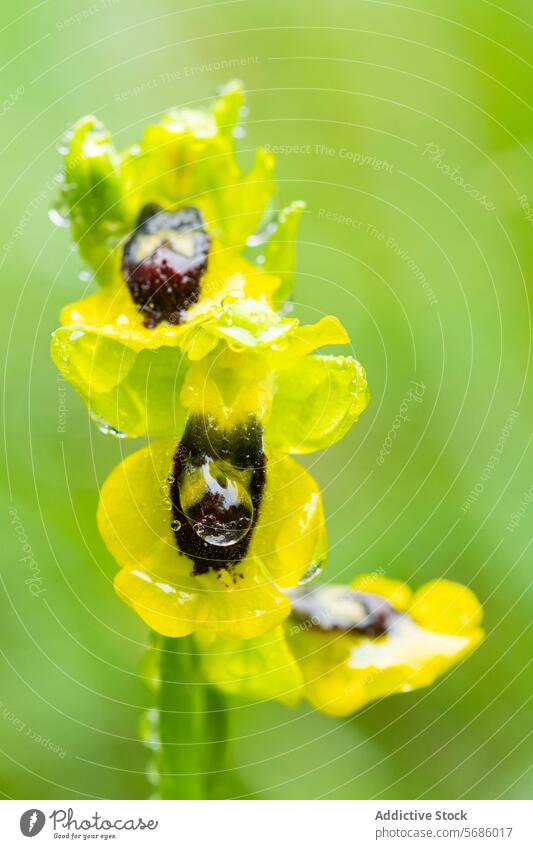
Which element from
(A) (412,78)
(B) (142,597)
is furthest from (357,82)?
(B) (142,597)

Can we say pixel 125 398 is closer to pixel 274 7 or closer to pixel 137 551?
pixel 137 551

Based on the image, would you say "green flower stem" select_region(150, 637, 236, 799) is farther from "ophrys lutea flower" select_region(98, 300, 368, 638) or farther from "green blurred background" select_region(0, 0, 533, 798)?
"green blurred background" select_region(0, 0, 533, 798)

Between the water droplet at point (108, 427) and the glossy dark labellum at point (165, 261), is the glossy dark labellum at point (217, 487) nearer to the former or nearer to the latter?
the water droplet at point (108, 427)

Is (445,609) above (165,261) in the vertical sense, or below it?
below

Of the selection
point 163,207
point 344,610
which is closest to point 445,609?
point 344,610

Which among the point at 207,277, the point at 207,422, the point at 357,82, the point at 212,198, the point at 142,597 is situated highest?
the point at 357,82
